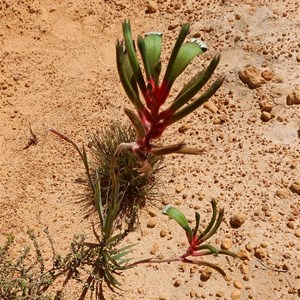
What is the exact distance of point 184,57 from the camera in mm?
1619

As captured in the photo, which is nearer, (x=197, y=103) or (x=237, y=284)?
(x=197, y=103)

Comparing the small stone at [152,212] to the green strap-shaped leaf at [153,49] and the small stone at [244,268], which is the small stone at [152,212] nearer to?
the small stone at [244,268]

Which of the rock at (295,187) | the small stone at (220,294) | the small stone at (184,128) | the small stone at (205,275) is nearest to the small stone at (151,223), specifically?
the small stone at (205,275)

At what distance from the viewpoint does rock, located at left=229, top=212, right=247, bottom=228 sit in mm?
2439

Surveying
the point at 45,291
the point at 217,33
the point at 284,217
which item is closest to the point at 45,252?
the point at 45,291

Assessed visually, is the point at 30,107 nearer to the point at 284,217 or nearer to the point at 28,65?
the point at 28,65

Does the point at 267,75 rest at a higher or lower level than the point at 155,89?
higher

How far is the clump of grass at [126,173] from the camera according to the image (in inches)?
97.7

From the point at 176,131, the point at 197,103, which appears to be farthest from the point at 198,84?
the point at 176,131

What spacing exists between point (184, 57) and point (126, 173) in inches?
38.9

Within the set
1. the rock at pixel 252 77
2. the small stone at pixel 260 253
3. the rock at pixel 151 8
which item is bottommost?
the small stone at pixel 260 253

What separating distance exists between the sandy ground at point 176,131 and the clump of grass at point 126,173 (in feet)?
0.27

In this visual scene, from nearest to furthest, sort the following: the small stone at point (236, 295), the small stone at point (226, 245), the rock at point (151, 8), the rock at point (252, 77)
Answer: the small stone at point (236, 295), the small stone at point (226, 245), the rock at point (252, 77), the rock at point (151, 8)

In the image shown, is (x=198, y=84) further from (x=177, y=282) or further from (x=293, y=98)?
(x=293, y=98)
